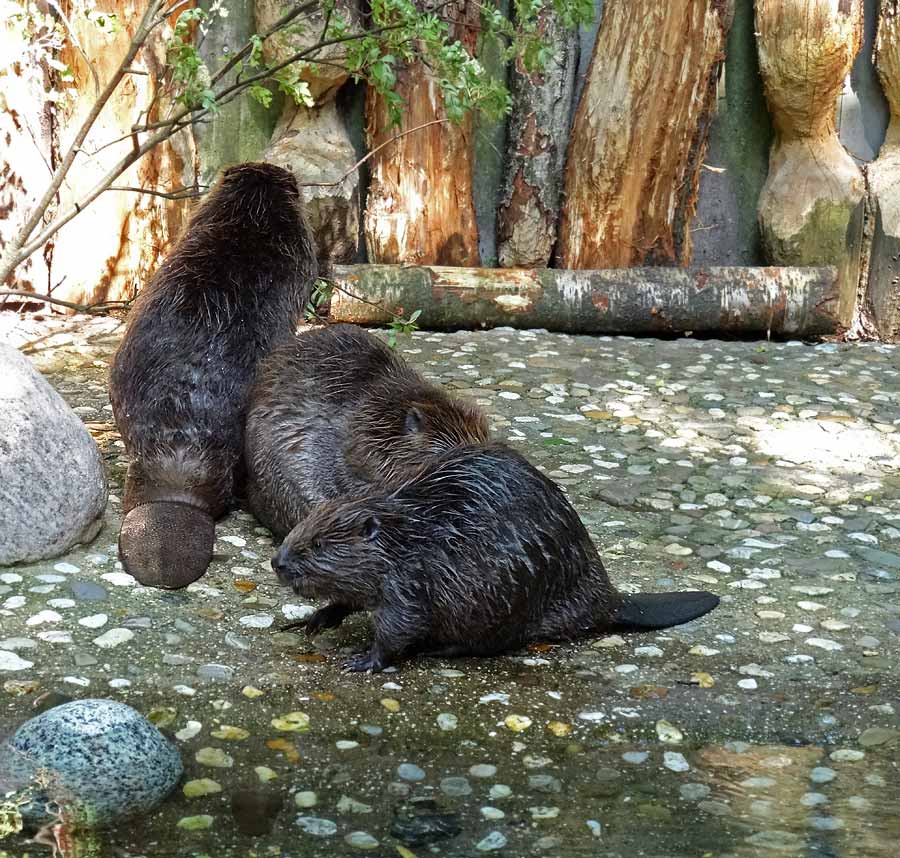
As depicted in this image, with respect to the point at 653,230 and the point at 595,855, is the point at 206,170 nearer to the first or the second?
the point at 653,230

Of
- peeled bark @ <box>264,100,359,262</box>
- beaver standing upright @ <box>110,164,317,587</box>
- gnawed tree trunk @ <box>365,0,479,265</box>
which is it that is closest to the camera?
beaver standing upright @ <box>110,164,317,587</box>

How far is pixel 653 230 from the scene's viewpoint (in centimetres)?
722

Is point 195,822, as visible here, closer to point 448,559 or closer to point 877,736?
point 448,559

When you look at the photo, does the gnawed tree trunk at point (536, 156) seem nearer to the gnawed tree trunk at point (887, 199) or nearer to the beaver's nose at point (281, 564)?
the gnawed tree trunk at point (887, 199)

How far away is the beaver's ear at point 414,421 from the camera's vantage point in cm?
396

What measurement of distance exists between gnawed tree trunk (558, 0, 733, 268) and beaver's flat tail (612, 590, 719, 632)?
3.65 metres

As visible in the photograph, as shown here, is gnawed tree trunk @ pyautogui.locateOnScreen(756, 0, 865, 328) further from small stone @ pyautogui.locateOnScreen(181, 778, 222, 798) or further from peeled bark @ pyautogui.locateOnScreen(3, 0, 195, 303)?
small stone @ pyautogui.locateOnScreen(181, 778, 222, 798)

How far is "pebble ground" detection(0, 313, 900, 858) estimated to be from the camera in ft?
9.01

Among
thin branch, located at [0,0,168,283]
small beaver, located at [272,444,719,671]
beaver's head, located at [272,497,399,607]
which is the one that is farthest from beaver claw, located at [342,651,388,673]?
thin branch, located at [0,0,168,283]

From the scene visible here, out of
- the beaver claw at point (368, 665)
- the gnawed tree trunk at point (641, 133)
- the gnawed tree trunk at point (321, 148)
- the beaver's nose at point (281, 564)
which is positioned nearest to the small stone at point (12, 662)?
the beaver's nose at point (281, 564)

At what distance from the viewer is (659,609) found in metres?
3.80

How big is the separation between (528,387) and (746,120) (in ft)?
7.96

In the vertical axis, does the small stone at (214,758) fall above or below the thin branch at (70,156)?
below

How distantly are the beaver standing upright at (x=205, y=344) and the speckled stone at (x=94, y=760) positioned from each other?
47.2 inches
